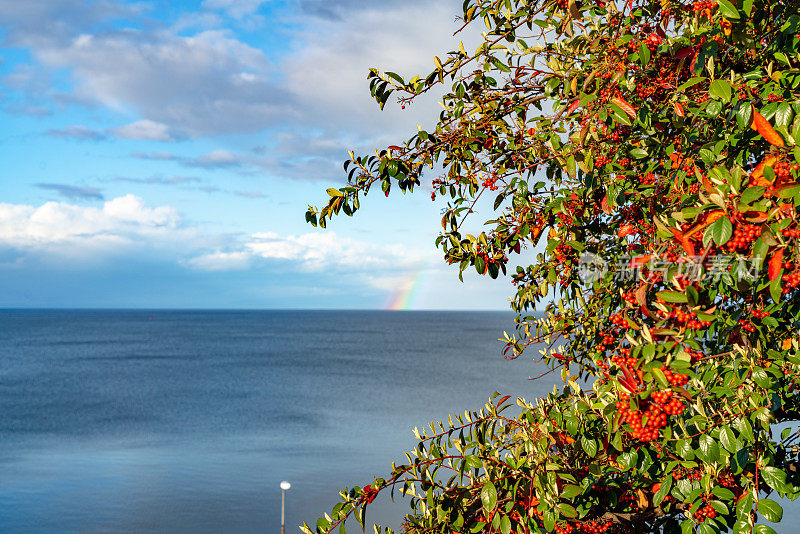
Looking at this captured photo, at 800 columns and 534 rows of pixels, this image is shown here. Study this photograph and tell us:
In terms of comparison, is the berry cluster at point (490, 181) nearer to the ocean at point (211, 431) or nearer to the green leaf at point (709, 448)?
the green leaf at point (709, 448)

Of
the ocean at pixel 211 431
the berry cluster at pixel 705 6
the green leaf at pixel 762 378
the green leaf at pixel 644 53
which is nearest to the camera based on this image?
the green leaf at pixel 762 378

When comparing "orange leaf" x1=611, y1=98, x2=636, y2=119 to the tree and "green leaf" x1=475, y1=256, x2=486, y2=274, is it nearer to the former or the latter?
the tree

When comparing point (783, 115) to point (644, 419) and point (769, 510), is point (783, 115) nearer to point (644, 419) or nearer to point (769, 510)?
point (644, 419)

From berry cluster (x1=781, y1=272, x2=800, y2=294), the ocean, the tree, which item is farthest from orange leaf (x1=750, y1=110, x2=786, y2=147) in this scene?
the ocean

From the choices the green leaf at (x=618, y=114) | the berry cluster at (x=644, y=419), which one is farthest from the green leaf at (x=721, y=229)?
the green leaf at (x=618, y=114)

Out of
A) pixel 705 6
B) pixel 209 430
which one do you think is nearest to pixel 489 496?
pixel 705 6

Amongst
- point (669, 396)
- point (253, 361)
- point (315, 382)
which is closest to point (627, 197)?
point (669, 396)

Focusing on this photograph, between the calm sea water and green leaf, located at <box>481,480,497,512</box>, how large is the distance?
28.5 meters

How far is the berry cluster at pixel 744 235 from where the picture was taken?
2346mm

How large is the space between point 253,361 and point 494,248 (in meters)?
96.9

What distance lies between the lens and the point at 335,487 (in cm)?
3469

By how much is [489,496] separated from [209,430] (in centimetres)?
5090

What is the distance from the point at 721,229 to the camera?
221cm

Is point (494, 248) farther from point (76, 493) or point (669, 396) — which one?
point (76, 493)
